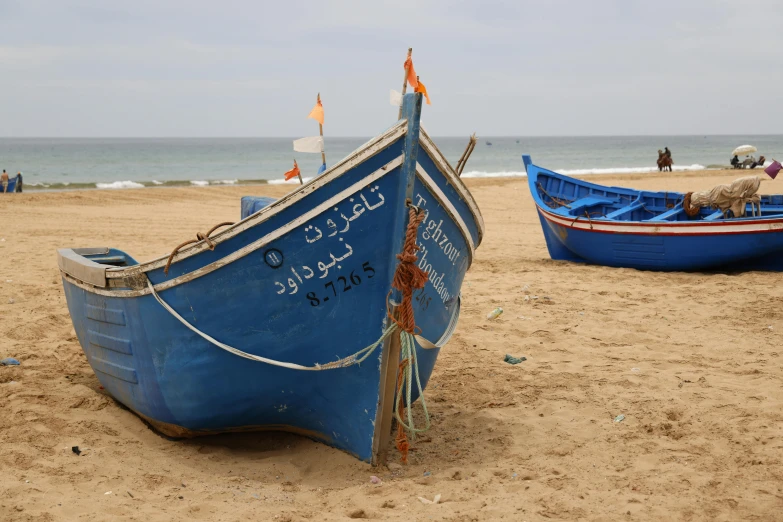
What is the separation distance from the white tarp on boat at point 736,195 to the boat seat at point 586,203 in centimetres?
184

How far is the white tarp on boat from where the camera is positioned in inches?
A: 384

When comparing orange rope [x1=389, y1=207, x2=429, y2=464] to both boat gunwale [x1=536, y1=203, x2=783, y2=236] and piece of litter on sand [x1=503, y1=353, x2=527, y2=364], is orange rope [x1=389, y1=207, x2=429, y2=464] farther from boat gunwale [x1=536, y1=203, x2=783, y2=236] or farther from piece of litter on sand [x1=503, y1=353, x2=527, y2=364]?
boat gunwale [x1=536, y1=203, x2=783, y2=236]

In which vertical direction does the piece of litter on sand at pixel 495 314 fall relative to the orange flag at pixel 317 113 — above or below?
below

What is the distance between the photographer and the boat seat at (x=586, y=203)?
37.2 ft

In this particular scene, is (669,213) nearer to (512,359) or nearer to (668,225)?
(668,225)

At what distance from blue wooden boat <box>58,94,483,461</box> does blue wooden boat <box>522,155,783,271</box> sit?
5.83 m

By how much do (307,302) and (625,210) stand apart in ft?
26.2

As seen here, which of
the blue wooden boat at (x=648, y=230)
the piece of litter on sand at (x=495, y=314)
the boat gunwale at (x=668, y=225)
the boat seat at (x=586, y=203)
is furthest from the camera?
the boat seat at (x=586, y=203)

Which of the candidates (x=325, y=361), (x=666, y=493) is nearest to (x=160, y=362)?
(x=325, y=361)

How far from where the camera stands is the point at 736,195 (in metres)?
9.78

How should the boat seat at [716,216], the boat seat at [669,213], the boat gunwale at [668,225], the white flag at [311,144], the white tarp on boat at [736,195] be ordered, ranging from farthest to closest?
1. the boat seat at [669,213]
2. the boat seat at [716,216]
3. the white tarp on boat at [736,195]
4. the boat gunwale at [668,225]
5. the white flag at [311,144]

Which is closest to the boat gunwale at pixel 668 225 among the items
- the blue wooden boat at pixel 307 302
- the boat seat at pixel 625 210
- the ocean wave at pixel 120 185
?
the boat seat at pixel 625 210

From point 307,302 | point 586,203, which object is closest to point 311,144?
point 307,302

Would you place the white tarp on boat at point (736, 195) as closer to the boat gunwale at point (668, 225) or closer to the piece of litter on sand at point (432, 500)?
the boat gunwale at point (668, 225)
